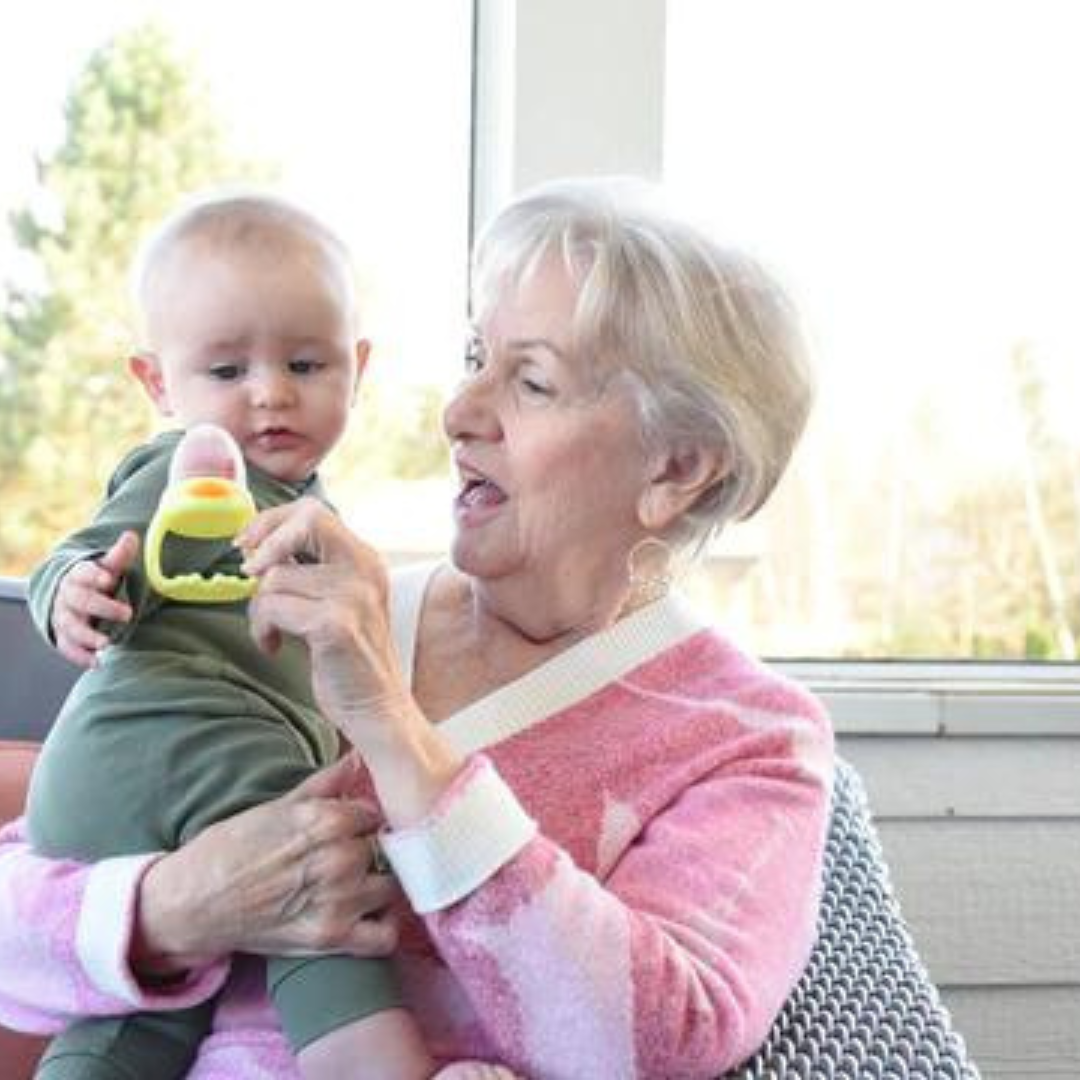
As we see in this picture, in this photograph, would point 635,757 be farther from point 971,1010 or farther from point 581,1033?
point 971,1010

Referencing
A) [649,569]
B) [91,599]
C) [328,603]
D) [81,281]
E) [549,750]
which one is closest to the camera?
[328,603]

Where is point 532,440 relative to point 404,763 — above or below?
above

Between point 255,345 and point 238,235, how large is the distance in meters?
0.09

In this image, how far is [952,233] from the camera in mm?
2574

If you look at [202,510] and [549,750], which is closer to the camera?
[202,510]

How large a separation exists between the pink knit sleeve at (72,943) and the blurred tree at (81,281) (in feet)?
2.68

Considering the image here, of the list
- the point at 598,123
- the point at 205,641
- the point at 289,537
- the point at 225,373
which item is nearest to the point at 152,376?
the point at 225,373

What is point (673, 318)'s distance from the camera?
1.63 meters

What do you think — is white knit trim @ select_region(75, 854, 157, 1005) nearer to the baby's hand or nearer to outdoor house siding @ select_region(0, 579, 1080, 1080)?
the baby's hand

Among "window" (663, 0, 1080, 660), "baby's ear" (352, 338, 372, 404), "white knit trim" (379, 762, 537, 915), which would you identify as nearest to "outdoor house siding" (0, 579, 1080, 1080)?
"window" (663, 0, 1080, 660)

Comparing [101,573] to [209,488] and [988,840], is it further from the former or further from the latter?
[988,840]

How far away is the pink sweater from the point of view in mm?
1400

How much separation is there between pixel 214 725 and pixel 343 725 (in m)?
0.16

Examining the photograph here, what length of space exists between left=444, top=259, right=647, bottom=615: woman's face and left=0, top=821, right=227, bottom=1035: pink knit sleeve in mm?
370
